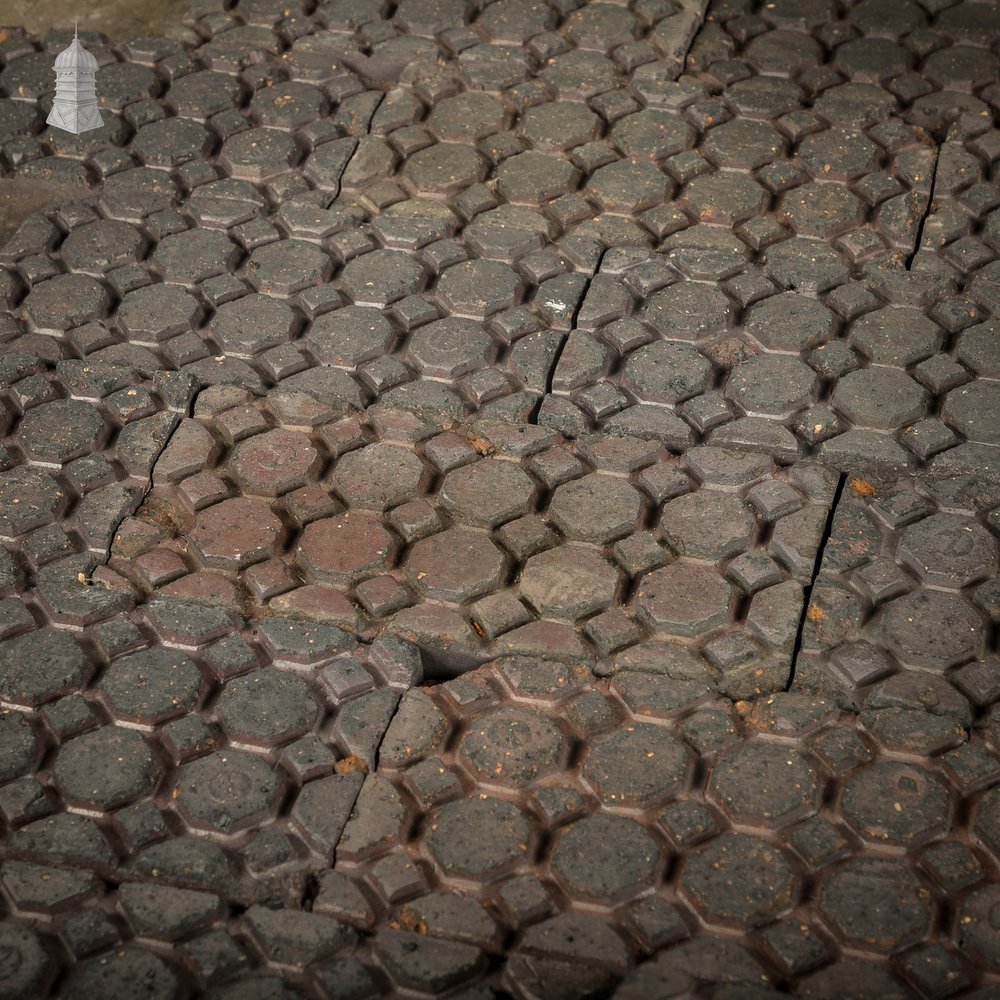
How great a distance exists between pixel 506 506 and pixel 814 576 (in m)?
0.73

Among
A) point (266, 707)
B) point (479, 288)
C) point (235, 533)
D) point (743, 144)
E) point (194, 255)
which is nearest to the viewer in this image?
point (266, 707)

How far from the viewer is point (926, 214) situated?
4.18m

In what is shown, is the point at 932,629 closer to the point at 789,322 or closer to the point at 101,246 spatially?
the point at 789,322

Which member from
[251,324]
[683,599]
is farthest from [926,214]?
[251,324]

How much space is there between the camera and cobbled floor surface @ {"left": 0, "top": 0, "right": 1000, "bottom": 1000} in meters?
2.65

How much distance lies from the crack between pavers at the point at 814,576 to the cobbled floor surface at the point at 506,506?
1 cm

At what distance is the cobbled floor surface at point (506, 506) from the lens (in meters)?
2.65

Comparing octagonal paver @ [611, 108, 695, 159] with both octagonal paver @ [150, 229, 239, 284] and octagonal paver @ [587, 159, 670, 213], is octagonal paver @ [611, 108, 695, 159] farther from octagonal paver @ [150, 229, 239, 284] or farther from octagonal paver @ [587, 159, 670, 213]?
octagonal paver @ [150, 229, 239, 284]

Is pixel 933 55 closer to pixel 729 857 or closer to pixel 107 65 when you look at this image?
pixel 107 65

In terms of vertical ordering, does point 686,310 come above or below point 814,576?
above

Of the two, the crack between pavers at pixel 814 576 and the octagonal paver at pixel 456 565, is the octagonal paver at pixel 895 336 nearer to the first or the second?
the crack between pavers at pixel 814 576

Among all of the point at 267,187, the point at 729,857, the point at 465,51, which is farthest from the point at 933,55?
the point at 729,857

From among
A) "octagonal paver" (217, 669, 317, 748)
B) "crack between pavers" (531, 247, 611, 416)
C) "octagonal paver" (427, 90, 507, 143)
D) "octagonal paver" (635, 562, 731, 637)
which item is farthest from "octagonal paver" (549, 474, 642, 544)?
"octagonal paver" (427, 90, 507, 143)

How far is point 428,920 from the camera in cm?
261
